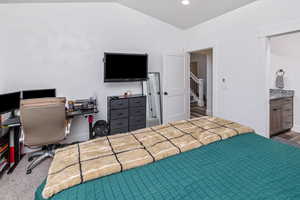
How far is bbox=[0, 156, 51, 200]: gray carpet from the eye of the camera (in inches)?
71.9

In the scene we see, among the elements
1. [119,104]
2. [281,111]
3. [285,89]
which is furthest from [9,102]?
[285,89]

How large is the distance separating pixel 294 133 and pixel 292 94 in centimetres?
87

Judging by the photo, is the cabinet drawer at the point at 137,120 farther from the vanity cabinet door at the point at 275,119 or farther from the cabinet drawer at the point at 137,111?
the vanity cabinet door at the point at 275,119

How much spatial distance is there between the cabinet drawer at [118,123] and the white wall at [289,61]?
3.57 m

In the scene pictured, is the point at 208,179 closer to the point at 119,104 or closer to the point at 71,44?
the point at 119,104

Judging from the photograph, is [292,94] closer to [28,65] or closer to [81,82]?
[81,82]

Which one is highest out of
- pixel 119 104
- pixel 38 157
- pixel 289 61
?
pixel 289 61

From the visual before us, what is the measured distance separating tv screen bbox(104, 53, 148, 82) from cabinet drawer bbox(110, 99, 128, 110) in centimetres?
44

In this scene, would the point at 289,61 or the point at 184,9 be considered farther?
the point at 289,61

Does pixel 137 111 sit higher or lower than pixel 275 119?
higher

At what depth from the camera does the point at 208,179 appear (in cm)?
101

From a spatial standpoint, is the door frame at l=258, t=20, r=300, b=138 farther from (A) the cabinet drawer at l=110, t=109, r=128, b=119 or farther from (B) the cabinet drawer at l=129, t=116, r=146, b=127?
(A) the cabinet drawer at l=110, t=109, r=128, b=119

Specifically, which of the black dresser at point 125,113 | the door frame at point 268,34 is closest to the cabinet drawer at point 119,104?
the black dresser at point 125,113

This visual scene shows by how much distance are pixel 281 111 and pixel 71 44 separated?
15.0ft
